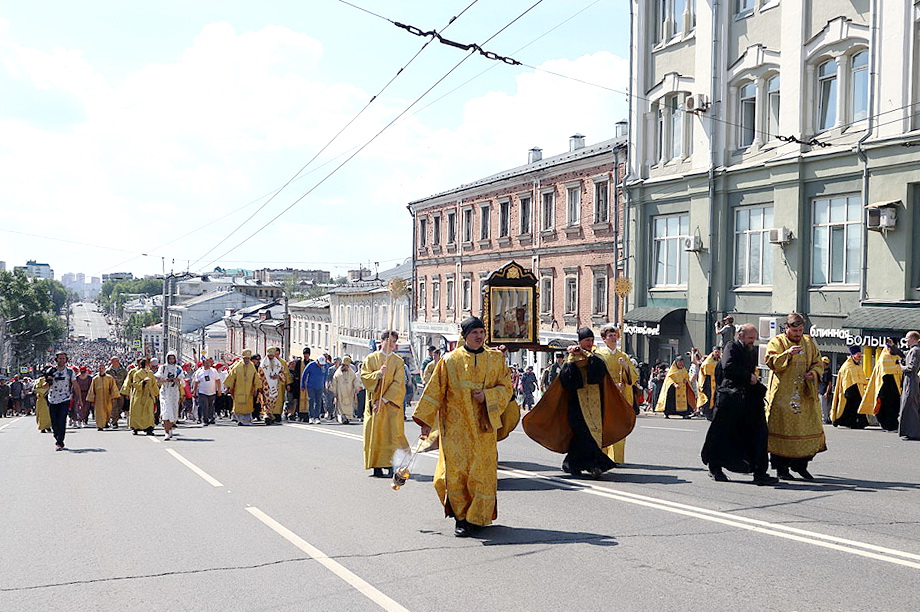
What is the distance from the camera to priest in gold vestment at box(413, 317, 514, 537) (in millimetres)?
7535

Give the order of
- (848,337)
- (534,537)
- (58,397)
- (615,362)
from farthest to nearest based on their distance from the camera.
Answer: (848,337), (58,397), (615,362), (534,537)

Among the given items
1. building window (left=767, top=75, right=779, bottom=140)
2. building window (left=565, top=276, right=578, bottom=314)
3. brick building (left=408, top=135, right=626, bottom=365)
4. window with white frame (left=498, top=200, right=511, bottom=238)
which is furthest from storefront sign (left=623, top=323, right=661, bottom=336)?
window with white frame (left=498, top=200, right=511, bottom=238)

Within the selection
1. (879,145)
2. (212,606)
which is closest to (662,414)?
(879,145)

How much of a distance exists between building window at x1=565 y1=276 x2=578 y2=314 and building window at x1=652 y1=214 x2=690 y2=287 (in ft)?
17.2

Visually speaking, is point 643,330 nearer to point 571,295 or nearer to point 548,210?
point 571,295

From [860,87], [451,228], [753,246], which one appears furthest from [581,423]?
[451,228]

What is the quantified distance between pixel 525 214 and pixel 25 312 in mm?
74283

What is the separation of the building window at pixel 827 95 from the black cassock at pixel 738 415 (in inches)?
662

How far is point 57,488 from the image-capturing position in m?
10.9

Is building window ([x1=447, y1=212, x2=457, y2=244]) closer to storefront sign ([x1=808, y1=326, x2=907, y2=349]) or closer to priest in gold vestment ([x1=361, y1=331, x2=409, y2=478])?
storefront sign ([x1=808, y1=326, x2=907, y2=349])

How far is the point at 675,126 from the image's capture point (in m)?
30.6

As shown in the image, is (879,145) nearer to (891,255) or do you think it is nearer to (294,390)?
(891,255)

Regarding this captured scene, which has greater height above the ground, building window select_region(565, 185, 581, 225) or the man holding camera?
building window select_region(565, 185, 581, 225)

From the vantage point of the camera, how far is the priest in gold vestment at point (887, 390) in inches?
684
